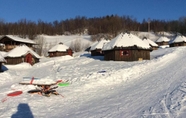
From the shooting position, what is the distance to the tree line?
84.7m

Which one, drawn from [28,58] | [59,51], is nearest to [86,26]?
[59,51]

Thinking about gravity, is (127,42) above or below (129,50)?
above

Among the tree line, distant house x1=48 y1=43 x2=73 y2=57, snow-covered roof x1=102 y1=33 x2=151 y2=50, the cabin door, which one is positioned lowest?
the cabin door

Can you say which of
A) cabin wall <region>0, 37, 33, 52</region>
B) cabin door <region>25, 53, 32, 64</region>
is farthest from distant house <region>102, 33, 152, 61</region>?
cabin wall <region>0, 37, 33, 52</region>

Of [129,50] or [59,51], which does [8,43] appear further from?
[129,50]

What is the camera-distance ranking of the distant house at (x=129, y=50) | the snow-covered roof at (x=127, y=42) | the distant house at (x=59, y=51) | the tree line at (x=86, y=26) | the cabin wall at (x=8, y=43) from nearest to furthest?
the distant house at (x=129, y=50) < the snow-covered roof at (x=127, y=42) < the cabin wall at (x=8, y=43) < the distant house at (x=59, y=51) < the tree line at (x=86, y=26)

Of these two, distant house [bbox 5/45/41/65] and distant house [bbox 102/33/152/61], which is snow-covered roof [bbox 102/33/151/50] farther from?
distant house [bbox 5/45/41/65]

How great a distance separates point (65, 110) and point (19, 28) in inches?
3232

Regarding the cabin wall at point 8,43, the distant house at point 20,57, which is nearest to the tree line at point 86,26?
the cabin wall at point 8,43

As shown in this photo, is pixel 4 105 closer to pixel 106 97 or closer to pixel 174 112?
pixel 106 97

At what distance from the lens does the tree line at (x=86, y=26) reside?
84713 millimetres

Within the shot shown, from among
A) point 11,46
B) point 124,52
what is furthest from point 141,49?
point 11,46

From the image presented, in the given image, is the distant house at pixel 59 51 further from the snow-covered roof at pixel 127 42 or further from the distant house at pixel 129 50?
the distant house at pixel 129 50

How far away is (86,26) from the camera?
10631 cm
